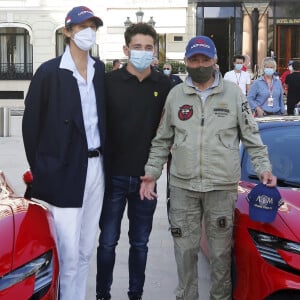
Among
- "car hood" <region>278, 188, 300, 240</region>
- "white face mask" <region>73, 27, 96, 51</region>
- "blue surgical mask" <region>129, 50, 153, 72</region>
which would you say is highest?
"white face mask" <region>73, 27, 96, 51</region>

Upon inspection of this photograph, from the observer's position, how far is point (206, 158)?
138 inches

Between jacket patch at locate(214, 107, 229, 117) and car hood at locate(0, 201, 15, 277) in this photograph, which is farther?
jacket patch at locate(214, 107, 229, 117)

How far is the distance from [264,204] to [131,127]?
101 cm

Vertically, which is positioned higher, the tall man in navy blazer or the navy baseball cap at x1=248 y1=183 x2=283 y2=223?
the tall man in navy blazer

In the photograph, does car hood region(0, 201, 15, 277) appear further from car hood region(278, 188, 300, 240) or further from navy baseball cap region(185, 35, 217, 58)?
car hood region(278, 188, 300, 240)

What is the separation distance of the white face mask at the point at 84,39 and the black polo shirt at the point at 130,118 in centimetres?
31

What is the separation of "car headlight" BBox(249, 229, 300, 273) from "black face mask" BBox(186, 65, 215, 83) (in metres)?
1.00

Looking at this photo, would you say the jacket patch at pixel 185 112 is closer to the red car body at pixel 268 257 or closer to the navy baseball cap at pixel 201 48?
the navy baseball cap at pixel 201 48

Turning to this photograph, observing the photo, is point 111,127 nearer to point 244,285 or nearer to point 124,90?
point 124,90

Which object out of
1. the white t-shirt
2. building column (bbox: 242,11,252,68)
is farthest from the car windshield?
building column (bbox: 242,11,252,68)

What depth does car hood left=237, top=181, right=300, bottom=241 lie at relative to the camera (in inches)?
131

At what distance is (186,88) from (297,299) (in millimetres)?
1431

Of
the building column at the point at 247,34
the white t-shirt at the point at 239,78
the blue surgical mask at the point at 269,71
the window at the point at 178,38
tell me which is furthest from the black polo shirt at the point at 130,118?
the window at the point at 178,38

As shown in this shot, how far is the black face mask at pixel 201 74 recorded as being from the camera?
11.6 ft
